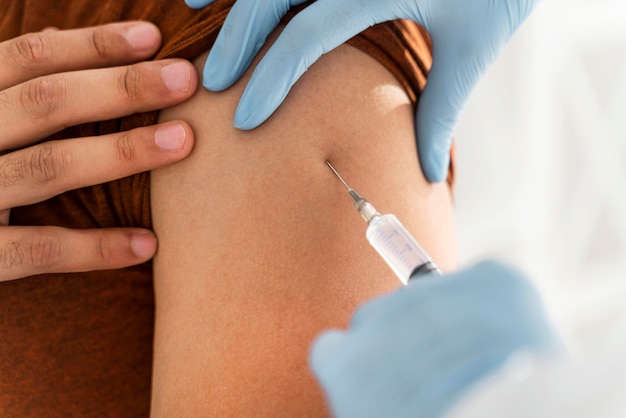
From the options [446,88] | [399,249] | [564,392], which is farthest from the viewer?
[446,88]

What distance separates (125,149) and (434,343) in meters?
0.58

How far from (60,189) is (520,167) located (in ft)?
6.08

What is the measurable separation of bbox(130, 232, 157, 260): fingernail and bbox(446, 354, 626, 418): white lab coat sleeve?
605 millimetres

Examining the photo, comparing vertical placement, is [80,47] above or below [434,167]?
above

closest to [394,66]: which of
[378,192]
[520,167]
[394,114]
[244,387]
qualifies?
[394,114]

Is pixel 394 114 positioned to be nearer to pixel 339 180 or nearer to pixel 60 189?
pixel 339 180

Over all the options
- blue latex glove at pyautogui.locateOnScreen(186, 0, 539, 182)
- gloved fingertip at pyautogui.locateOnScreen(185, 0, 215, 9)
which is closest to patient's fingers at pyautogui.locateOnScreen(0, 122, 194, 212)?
blue latex glove at pyautogui.locateOnScreen(186, 0, 539, 182)

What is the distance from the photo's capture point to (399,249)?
30.9 inches

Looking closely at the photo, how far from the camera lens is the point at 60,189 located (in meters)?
0.95

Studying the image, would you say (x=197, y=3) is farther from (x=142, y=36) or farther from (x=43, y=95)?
(x=43, y=95)

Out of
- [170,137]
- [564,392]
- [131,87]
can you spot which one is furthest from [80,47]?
[564,392]

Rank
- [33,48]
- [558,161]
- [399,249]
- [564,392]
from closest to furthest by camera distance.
→ 1. [564,392]
2. [399,249]
3. [33,48]
4. [558,161]

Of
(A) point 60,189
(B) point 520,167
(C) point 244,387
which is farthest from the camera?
(B) point 520,167

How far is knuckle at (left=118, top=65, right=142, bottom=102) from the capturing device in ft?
3.03
